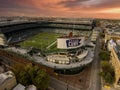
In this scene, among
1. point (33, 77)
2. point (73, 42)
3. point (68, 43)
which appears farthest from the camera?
point (73, 42)

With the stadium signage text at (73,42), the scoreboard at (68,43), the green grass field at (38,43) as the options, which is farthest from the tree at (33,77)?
the green grass field at (38,43)

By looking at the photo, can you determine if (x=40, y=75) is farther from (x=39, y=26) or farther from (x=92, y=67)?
(x=39, y=26)

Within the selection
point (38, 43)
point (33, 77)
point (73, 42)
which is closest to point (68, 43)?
point (73, 42)

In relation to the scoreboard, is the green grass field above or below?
below

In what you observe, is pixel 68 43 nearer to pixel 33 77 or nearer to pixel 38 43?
pixel 33 77

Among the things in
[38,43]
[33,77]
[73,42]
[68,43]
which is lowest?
[38,43]

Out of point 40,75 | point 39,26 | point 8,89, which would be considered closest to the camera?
point 8,89

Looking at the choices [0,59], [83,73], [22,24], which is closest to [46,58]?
[83,73]

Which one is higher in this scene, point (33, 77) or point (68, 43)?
point (68, 43)

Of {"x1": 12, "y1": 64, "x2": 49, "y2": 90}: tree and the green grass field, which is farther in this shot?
the green grass field

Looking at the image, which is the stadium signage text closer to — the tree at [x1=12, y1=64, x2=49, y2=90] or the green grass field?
the tree at [x1=12, y1=64, x2=49, y2=90]

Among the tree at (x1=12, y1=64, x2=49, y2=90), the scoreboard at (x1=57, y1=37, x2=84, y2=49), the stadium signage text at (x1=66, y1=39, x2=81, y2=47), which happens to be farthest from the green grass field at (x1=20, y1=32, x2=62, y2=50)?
the tree at (x1=12, y1=64, x2=49, y2=90)
